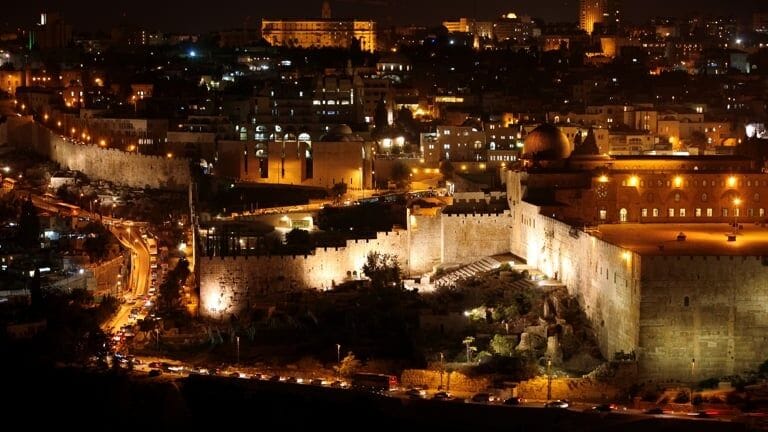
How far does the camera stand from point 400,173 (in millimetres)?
52531

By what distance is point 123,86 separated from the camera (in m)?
72.2

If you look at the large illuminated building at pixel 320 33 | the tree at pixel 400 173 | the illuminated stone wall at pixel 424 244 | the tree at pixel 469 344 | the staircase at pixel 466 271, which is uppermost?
the large illuminated building at pixel 320 33

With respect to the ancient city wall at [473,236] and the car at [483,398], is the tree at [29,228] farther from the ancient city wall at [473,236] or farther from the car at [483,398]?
the car at [483,398]

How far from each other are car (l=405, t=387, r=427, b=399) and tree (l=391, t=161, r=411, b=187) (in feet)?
65.4

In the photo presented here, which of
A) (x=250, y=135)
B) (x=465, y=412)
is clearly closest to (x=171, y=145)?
(x=250, y=135)

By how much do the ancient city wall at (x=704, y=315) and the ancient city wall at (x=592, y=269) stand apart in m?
0.34

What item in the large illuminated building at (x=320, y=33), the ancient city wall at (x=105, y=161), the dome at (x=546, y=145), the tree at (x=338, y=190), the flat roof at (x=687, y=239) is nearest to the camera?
the flat roof at (x=687, y=239)

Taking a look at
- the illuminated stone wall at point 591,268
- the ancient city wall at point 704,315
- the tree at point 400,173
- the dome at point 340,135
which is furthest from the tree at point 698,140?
the ancient city wall at point 704,315

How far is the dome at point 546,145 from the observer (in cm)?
4122

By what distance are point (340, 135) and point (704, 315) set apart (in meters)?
23.5

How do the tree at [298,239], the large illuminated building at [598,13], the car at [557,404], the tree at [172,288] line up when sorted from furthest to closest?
1. the large illuminated building at [598,13]
2. the tree at [298,239]
3. the tree at [172,288]
4. the car at [557,404]

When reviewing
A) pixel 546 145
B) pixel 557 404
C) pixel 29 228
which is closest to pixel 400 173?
pixel 29 228

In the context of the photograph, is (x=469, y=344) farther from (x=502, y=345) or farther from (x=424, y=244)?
(x=424, y=244)

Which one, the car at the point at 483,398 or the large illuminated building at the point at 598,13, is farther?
the large illuminated building at the point at 598,13
